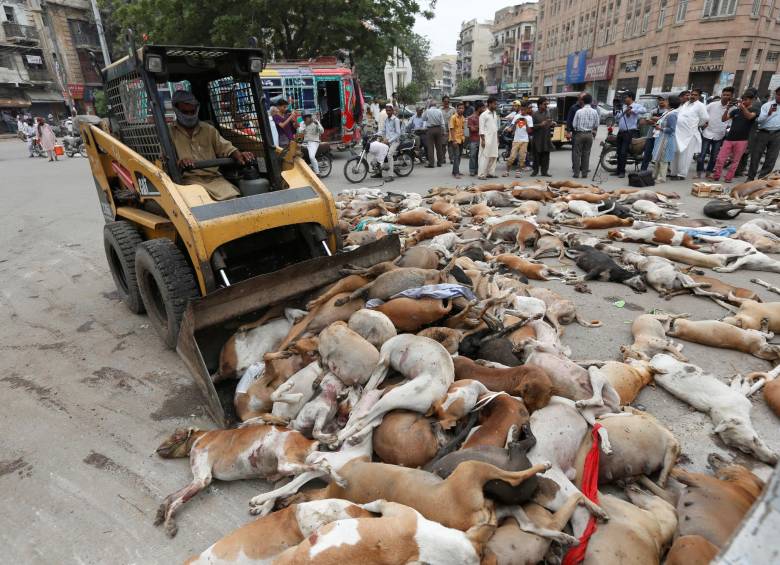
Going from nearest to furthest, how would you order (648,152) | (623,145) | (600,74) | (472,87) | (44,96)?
(648,152) → (623,145) → (44,96) → (600,74) → (472,87)

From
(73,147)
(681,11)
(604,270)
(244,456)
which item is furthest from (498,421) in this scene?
(681,11)

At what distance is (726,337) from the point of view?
3947mm

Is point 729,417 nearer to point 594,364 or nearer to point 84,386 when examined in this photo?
point 594,364

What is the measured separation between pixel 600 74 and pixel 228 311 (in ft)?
171

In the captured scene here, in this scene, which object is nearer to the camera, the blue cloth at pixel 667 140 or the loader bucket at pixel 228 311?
the loader bucket at pixel 228 311

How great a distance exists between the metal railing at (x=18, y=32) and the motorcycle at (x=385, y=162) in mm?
48263

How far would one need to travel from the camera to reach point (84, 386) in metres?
3.90

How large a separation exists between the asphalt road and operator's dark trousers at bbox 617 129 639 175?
24.3 ft

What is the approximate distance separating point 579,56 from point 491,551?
58.2 m

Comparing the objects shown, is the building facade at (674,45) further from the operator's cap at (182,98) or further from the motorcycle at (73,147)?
the motorcycle at (73,147)

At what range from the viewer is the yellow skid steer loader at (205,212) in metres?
3.74

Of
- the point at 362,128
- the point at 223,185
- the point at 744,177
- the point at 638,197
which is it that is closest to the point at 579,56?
the point at 362,128

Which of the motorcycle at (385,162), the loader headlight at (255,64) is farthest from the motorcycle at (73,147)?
the loader headlight at (255,64)

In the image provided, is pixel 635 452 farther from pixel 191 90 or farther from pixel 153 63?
pixel 191 90
